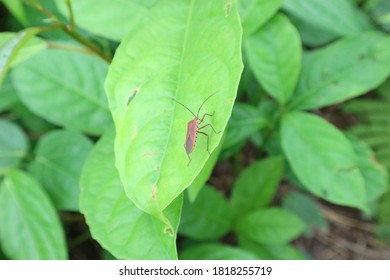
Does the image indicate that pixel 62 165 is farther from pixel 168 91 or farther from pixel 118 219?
pixel 168 91

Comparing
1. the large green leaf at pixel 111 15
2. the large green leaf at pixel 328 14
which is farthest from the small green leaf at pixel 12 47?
the large green leaf at pixel 328 14

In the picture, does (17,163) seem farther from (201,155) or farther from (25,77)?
(201,155)

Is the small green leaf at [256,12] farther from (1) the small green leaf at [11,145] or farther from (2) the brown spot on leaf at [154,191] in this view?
(1) the small green leaf at [11,145]

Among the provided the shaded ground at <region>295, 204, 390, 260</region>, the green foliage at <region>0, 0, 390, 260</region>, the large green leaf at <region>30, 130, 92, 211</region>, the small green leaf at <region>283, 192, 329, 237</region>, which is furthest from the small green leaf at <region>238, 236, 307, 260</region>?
the large green leaf at <region>30, 130, 92, 211</region>

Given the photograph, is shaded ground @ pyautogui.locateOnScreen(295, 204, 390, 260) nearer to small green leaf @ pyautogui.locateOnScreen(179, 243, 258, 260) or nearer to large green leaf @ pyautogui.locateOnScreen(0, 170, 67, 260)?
small green leaf @ pyautogui.locateOnScreen(179, 243, 258, 260)

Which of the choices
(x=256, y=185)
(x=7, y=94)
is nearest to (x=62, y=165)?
(x=7, y=94)
